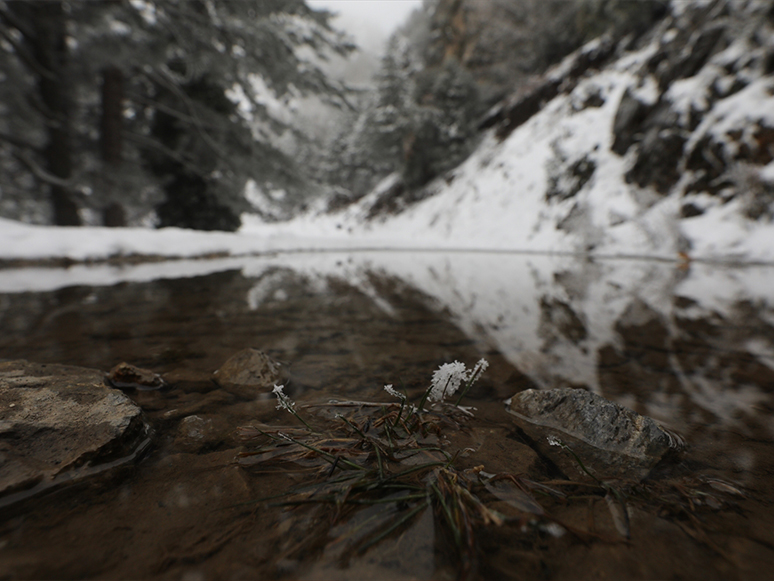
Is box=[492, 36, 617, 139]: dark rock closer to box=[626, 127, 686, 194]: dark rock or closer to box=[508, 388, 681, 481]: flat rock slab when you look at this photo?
box=[626, 127, 686, 194]: dark rock

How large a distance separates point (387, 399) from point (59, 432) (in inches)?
38.6

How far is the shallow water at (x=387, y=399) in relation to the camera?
2.16 ft

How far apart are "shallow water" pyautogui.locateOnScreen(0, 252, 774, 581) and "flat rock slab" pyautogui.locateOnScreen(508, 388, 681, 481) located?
6 centimetres

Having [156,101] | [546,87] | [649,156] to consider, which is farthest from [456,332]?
[546,87]

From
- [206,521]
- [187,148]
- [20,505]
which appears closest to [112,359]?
[20,505]

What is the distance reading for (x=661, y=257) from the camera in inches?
331

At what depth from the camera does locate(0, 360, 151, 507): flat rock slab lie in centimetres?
85

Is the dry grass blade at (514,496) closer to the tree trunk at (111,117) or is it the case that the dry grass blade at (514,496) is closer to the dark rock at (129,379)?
the dark rock at (129,379)

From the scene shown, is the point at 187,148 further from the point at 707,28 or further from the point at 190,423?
the point at 707,28

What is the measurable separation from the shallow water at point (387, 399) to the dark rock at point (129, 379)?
72mm

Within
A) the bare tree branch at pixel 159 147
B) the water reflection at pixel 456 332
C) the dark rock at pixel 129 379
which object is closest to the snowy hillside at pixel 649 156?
the water reflection at pixel 456 332

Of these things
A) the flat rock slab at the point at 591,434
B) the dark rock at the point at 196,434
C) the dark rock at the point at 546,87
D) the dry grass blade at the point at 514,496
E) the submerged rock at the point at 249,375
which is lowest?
the flat rock slab at the point at 591,434

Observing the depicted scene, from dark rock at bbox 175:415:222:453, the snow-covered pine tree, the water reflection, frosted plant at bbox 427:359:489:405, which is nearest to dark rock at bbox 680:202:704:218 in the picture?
the water reflection

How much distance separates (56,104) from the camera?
7547 millimetres
